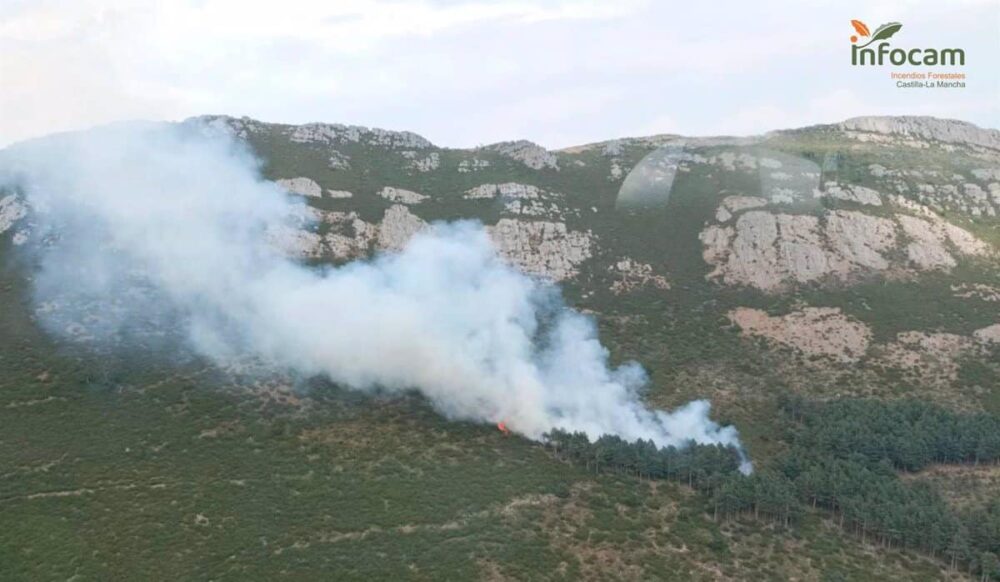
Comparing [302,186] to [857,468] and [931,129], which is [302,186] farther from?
[931,129]

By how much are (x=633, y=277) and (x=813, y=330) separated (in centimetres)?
2021

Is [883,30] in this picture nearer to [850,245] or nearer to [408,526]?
[850,245]

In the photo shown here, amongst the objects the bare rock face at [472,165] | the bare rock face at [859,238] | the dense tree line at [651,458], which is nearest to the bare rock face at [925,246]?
the bare rock face at [859,238]

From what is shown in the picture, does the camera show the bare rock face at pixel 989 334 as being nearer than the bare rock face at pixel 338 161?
Yes

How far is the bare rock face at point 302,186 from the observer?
307ft

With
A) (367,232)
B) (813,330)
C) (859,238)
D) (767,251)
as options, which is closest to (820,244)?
(859,238)

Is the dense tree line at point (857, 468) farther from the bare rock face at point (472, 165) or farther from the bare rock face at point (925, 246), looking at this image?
the bare rock face at point (472, 165)

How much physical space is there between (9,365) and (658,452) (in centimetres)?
5093

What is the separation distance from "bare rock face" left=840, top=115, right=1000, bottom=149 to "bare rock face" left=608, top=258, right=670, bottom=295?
208 ft

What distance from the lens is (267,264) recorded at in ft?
253

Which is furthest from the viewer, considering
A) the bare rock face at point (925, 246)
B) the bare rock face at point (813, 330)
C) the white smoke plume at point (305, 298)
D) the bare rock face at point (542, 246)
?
the bare rock face at point (542, 246)

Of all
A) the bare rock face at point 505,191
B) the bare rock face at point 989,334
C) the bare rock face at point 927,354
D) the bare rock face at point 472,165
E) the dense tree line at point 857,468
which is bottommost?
the dense tree line at point 857,468

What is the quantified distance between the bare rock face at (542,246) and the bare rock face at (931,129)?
2564 inches

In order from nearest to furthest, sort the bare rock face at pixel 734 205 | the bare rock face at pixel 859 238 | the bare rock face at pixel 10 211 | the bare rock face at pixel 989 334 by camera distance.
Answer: the bare rock face at pixel 989 334
the bare rock face at pixel 10 211
the bare rock face at pixel 859 238
the bare rock face at pixel 734 205
